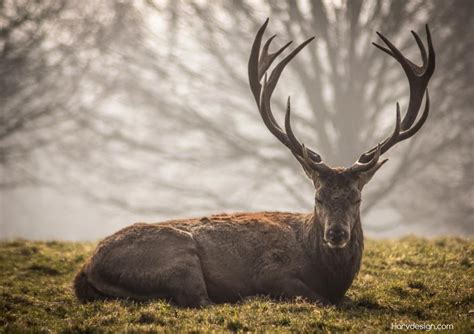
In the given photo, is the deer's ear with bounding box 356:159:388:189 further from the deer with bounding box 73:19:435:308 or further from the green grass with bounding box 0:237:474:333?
the green grass with bounding box 0:237:474:333

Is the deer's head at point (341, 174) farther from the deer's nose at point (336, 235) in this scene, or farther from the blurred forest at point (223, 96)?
the blurred forest at point (223, 96)

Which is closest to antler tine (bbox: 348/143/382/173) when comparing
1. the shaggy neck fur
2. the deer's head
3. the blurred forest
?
the deer's head

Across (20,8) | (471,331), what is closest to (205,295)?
(471,331)

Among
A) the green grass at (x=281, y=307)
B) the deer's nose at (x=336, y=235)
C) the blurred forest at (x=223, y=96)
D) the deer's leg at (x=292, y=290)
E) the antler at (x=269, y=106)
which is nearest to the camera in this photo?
the green grass at (x=281, y=307)

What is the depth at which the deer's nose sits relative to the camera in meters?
7.01

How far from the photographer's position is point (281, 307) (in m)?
6.69

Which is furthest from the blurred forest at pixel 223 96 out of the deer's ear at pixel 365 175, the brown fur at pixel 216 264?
the brown fur at pixel 216 264

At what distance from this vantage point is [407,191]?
67.4ft

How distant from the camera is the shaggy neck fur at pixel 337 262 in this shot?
7.46 m

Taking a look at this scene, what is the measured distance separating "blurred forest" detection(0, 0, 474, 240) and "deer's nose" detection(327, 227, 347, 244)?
36.7 feet

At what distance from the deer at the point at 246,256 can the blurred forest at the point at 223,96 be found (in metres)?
10.1

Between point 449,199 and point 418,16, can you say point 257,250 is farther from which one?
point 449,199

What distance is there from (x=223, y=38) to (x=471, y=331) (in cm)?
1435

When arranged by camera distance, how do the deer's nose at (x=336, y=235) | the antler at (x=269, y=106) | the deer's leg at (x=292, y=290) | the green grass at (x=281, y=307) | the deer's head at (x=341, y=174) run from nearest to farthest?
1. the green grass at (x=281, y=307)
2. the deer's nose at (x=336, y=235)
3. the deer's head at (x=341, y=174)
4. the deer's leg at (x=292, y=290)
5. the antler at (x=269, y=106)
